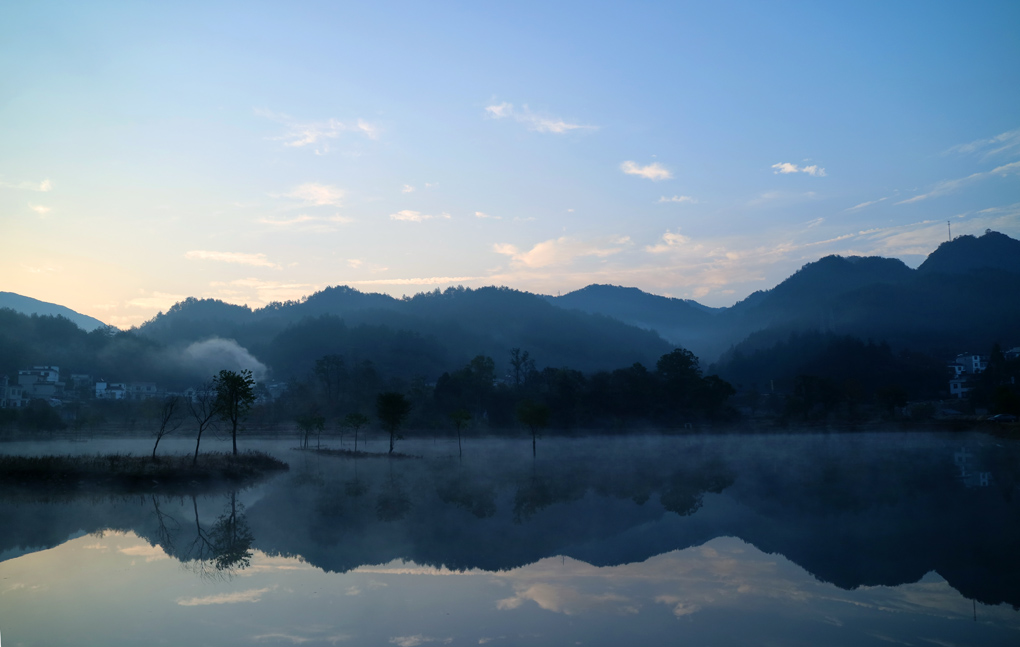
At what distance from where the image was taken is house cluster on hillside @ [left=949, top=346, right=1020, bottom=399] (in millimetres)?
98375

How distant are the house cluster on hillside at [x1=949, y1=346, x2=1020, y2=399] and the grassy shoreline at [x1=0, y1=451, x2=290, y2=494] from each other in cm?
11080

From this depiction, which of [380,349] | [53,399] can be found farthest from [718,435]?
[380,349]

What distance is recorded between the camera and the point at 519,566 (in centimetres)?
1244

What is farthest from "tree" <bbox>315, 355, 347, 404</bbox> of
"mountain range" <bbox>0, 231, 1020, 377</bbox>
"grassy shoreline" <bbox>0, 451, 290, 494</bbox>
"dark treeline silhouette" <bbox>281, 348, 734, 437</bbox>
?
"grassy shoreline" <bbox>0, 451, 290, 494</bbox>

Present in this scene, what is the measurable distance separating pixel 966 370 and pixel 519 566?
139204 millimetres

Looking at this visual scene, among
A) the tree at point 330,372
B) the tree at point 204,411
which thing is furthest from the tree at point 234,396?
the tree at point 330,372

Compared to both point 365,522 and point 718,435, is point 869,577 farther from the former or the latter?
point 718,435

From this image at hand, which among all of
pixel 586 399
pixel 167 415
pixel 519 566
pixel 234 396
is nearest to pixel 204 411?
pixel 167 415

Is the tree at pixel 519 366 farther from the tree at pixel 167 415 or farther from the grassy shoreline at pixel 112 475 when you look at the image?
the grassy shoreline at pixel 112 475

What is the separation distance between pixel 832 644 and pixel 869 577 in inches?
155

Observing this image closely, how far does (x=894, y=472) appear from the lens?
93.5 ft

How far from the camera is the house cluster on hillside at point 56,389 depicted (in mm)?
73250

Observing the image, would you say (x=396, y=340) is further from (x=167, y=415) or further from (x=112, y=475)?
(x=112, y=475)

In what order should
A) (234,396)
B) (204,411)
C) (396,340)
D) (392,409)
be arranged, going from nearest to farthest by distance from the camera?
1. (204,411)
2. (234,396)
3. (392,409)
4. (396,340)
